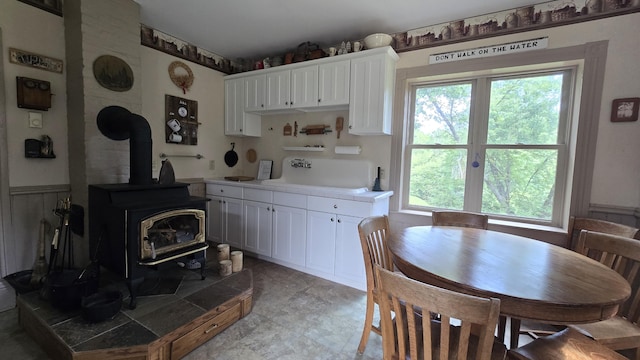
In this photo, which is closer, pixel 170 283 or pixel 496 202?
pixel 170 283

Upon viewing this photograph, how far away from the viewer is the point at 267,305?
2318mm

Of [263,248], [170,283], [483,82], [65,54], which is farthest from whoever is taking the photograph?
[263,248]

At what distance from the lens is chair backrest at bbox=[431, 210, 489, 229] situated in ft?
7.25

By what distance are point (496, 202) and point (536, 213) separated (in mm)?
321

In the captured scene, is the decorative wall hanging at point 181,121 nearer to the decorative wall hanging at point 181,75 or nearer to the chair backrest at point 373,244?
the decorative wall hanging at point 181,75

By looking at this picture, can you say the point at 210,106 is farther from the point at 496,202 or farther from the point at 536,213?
the point at 536,213

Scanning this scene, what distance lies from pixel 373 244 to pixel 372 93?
1.64 metres

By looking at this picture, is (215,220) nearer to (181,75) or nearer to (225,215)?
(225,215)

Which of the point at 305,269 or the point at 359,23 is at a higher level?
the point at 359,23

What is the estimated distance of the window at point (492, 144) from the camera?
2430 mm

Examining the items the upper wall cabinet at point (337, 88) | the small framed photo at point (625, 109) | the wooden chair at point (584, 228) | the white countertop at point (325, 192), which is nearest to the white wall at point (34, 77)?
the white countertop at point (325, 192)

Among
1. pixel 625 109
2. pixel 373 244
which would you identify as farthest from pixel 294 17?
pixel 625 109

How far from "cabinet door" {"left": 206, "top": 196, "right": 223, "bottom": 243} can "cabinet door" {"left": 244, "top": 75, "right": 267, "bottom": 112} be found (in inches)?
49.1

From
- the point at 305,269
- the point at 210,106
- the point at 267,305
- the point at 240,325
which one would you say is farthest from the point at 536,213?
the point at 210,106
